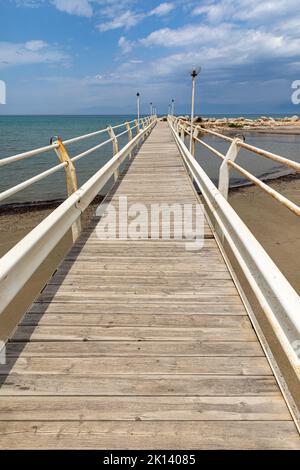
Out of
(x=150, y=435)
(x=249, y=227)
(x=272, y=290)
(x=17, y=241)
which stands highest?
(x=272, y=290)

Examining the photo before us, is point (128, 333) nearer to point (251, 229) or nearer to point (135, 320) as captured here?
point (135, 320)

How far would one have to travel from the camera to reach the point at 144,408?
201 cm

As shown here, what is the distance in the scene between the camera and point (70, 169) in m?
4.65

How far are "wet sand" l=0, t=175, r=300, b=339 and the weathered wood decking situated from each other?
9.77 feet

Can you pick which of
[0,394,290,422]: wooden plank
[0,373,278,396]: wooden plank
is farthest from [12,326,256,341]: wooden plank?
[0,394,290,422]: wooden plank

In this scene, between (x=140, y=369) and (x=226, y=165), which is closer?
(x=140, y=369)

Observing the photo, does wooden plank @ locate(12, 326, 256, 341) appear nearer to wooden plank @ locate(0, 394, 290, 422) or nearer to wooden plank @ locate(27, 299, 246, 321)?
wooden plank @ locate(27, 299, 246, 321)

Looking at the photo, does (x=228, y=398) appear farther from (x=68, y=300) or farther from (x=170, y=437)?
(x=68, y=300)

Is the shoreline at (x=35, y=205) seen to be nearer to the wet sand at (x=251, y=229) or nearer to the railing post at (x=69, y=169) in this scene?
the wet sand at (x=251, y=229)

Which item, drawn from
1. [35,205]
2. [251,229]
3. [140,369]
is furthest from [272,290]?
[35,205]

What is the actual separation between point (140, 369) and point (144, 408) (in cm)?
33

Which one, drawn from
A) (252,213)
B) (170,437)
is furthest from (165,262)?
(252,213)

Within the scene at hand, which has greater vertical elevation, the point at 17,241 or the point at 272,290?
the point at 272,290

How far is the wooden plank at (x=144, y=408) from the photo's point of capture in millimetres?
1953
